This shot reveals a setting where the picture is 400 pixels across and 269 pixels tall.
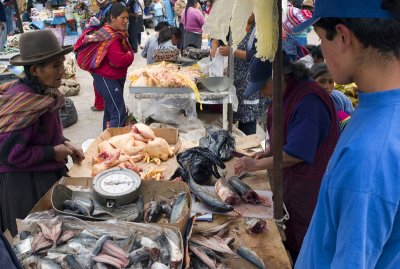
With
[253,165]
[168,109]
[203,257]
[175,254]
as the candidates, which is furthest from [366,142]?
[168,109]

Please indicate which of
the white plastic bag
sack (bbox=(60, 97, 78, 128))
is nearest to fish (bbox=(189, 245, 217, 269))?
the white plastic bag

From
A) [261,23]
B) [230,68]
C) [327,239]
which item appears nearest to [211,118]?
[230,68]

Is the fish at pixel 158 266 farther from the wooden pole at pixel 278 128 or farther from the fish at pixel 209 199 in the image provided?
the wooden pole at pixel 278 128

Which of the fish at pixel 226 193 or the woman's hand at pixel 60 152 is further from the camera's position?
the woman's hand at pixel 60 152

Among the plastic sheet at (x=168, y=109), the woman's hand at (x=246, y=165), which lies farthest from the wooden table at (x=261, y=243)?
the plastic sheet at (x=168, y=109)

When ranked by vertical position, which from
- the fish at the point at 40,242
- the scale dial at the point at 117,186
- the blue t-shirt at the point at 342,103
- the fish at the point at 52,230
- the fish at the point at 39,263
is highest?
the blue t-shirt at the point at 342,103

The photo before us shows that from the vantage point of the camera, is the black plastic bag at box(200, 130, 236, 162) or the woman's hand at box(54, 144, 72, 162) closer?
the woman's hand at box(54, 144, 72, 162)

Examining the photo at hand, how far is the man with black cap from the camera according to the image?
2.83m

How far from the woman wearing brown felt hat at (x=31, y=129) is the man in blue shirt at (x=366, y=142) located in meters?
2.36

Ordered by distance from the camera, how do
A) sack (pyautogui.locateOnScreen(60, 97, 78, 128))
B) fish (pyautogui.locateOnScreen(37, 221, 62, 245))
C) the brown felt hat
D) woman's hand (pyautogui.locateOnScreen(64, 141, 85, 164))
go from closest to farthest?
Answer: fish (pyautogui.locateOnScreen(37, 221, 62, 245)) → the brown felt hat → woman's hand (pyautogui.locateOnScreen(64, 141, 85, 164)) → sack (pyautogui.locateOnScreen(60, 97, 78, 128))

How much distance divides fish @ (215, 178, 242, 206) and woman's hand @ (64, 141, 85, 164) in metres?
1.39

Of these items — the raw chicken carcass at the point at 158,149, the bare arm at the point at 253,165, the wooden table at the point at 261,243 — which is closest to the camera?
the wooden table at the point at 261,243

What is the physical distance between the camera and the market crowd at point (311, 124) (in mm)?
1276

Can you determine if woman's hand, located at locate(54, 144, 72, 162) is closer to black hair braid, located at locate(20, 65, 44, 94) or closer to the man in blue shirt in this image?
black hair braid, located at locate(20, 65, 44, 94)
